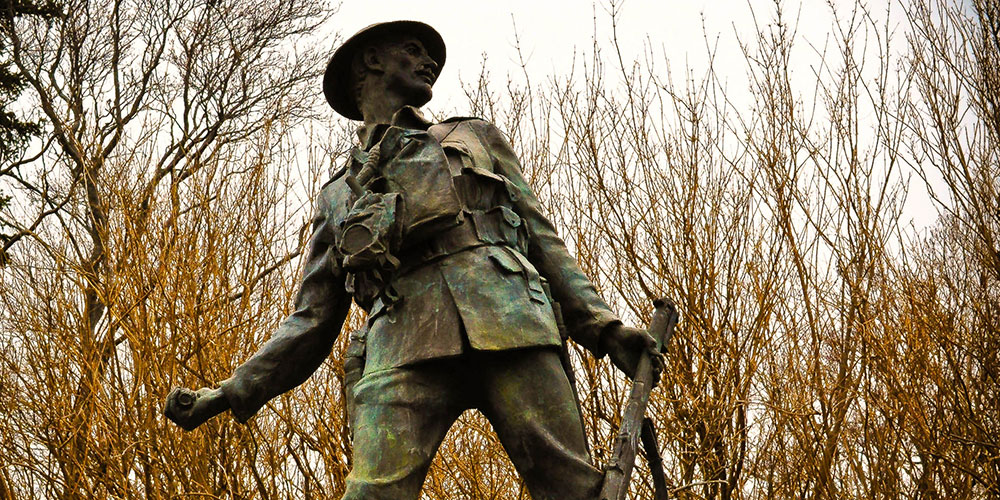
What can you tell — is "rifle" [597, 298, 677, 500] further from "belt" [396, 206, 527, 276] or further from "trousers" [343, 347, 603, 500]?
"belt" [396, 206, 527, 276]

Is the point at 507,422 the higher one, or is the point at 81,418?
the point at 81,418

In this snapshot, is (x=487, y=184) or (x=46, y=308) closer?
(x=487, y=184)

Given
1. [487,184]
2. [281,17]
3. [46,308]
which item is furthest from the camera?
[281,17]

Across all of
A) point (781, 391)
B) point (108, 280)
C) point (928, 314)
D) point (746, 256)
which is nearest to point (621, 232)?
point (746, 256)

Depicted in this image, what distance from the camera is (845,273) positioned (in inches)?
442

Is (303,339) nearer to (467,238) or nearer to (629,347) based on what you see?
(467,238)

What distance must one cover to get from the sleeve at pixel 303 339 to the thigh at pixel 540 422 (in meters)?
0.59

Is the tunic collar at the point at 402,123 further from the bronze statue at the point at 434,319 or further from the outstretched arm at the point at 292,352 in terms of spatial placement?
the outstretched arm at the point at 292,352

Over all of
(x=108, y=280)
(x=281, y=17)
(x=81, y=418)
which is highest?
(x=281, y=17)

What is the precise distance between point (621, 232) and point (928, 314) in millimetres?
2943

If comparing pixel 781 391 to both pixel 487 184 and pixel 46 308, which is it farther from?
Answer: pixel 487 184

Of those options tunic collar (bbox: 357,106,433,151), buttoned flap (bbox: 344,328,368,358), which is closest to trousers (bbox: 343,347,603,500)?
buttoned flap (bbox: 344,328,368,358)

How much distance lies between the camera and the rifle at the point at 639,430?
3631mm

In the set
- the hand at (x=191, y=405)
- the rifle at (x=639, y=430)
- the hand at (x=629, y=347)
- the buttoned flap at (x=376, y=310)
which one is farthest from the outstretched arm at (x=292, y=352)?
the rifle at (x=639, y=430)
